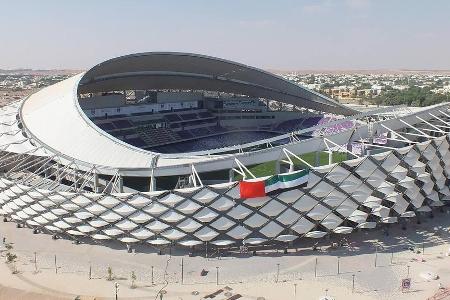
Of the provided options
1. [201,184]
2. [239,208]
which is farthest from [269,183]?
[201,184]

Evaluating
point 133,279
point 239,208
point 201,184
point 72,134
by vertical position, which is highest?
point 72,134

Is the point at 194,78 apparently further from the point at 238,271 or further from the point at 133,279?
the point at 133,279

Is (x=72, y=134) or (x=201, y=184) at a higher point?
(x=72, y=134)

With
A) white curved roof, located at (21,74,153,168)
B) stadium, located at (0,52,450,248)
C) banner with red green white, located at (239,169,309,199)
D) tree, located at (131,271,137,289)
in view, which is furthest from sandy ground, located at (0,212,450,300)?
white curved roof, located at (21,74,153,168)

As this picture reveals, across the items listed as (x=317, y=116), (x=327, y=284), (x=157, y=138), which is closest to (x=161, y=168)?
(x=327, y=284)

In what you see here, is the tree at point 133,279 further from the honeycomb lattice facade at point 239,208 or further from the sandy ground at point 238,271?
the honeycomb lattice facade at point 239,208

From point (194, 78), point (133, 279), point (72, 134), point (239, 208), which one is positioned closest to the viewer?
point (133, 279)
